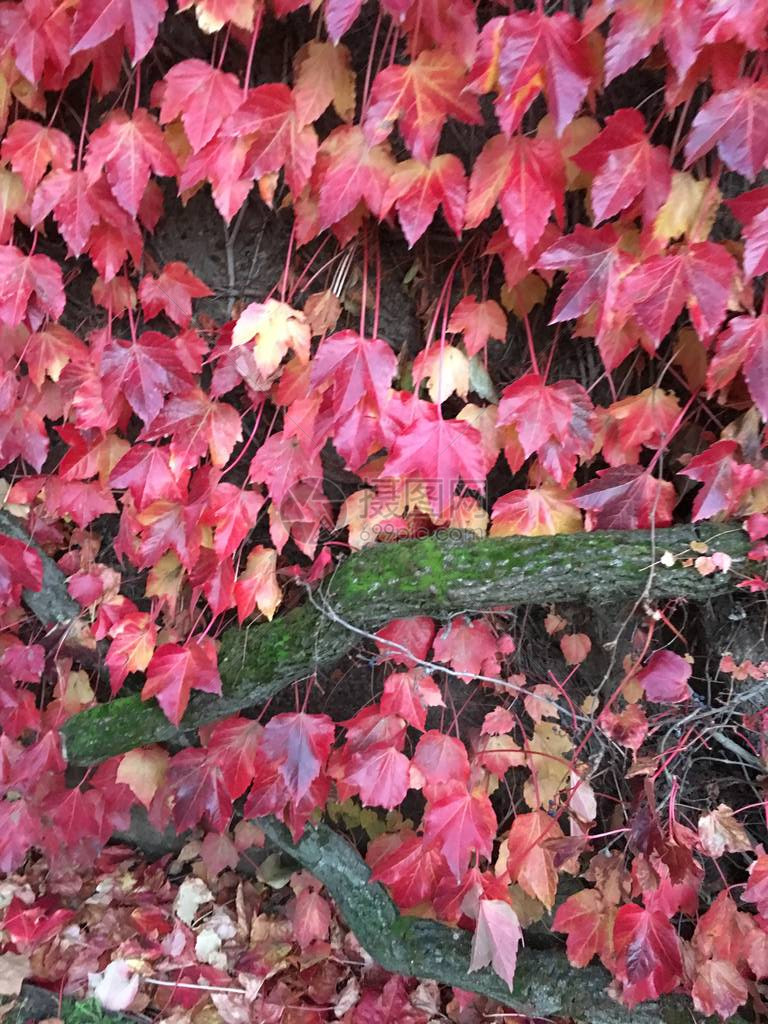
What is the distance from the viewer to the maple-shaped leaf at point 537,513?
4.17ft

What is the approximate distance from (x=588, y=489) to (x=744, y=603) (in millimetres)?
409

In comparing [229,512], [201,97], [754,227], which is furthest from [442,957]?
[201,97]

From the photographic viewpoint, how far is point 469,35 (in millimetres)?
1036

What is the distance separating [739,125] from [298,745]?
49.5 inches

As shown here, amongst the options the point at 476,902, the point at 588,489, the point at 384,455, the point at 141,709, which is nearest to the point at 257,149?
the point at 384,455

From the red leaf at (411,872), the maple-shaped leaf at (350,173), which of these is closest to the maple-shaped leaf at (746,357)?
the maple-shaped leaf at (350,173)

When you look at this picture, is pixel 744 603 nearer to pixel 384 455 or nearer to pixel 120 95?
pixel 384 455

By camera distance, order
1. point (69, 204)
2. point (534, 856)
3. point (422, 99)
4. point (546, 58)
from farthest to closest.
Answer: point (534, 856) < point (69, 204) < point (422, 99) < point (546, 58)

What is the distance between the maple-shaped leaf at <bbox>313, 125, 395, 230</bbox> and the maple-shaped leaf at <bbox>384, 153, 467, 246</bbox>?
3 centimetres

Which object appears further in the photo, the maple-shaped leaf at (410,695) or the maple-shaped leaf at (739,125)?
the maple-shaped leaf at (410,695)

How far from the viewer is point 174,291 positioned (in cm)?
142

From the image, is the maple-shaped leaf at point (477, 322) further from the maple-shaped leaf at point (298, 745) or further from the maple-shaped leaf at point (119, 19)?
the maple-shaped leaf at point (298, 745)

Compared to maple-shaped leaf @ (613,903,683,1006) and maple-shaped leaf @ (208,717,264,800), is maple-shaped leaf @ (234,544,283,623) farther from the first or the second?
maple-shaped leaf @ (613,903,683,1006)

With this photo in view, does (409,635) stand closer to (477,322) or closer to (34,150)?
(477,322)
